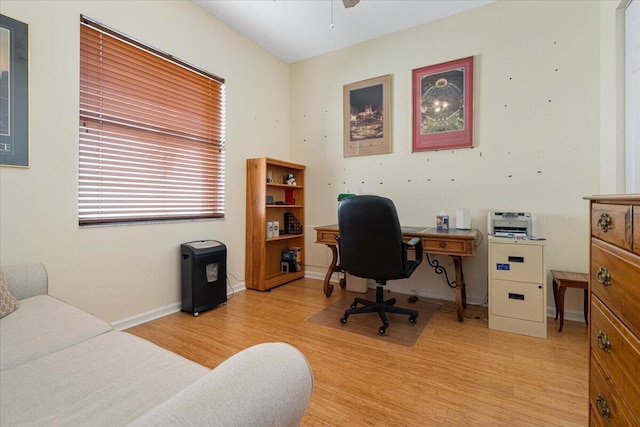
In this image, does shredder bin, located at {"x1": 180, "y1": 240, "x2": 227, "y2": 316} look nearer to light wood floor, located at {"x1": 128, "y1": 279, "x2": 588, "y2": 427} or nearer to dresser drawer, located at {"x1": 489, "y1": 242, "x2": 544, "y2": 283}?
light wood floor, located at {"x1": 128, "y1": 279, "x2": 588, "y2": 427}

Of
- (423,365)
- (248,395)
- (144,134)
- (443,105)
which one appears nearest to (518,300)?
(423,365)

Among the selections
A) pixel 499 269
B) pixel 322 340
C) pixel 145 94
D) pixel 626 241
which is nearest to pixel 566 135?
pixel 499 269

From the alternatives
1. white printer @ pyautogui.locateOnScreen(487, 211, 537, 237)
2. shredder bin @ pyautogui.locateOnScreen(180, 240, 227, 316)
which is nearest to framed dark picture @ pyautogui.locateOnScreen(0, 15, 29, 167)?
shredder bin @ pyautogui.locateOnScreen(180, 240, 227, 316)

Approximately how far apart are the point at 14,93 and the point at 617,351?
309 cm

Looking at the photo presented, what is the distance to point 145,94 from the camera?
2.42 m

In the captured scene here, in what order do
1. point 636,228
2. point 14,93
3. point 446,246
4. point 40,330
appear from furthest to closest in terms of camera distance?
1. point 446,246
2. point 14,93
3. point 40,330
4. point 636,228

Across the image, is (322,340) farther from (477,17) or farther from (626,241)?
(477,17)

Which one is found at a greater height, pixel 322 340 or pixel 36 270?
pixel 36 270

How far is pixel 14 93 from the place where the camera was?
1699mm

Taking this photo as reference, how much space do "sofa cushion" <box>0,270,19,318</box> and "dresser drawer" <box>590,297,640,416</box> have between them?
2.35 metres

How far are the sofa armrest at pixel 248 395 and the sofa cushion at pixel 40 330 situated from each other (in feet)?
3.15

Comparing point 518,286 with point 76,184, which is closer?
point 76,184

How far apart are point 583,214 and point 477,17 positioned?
2138 millimetres

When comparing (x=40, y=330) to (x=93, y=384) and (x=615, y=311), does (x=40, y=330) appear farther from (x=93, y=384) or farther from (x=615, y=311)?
(x=615, y=311)
